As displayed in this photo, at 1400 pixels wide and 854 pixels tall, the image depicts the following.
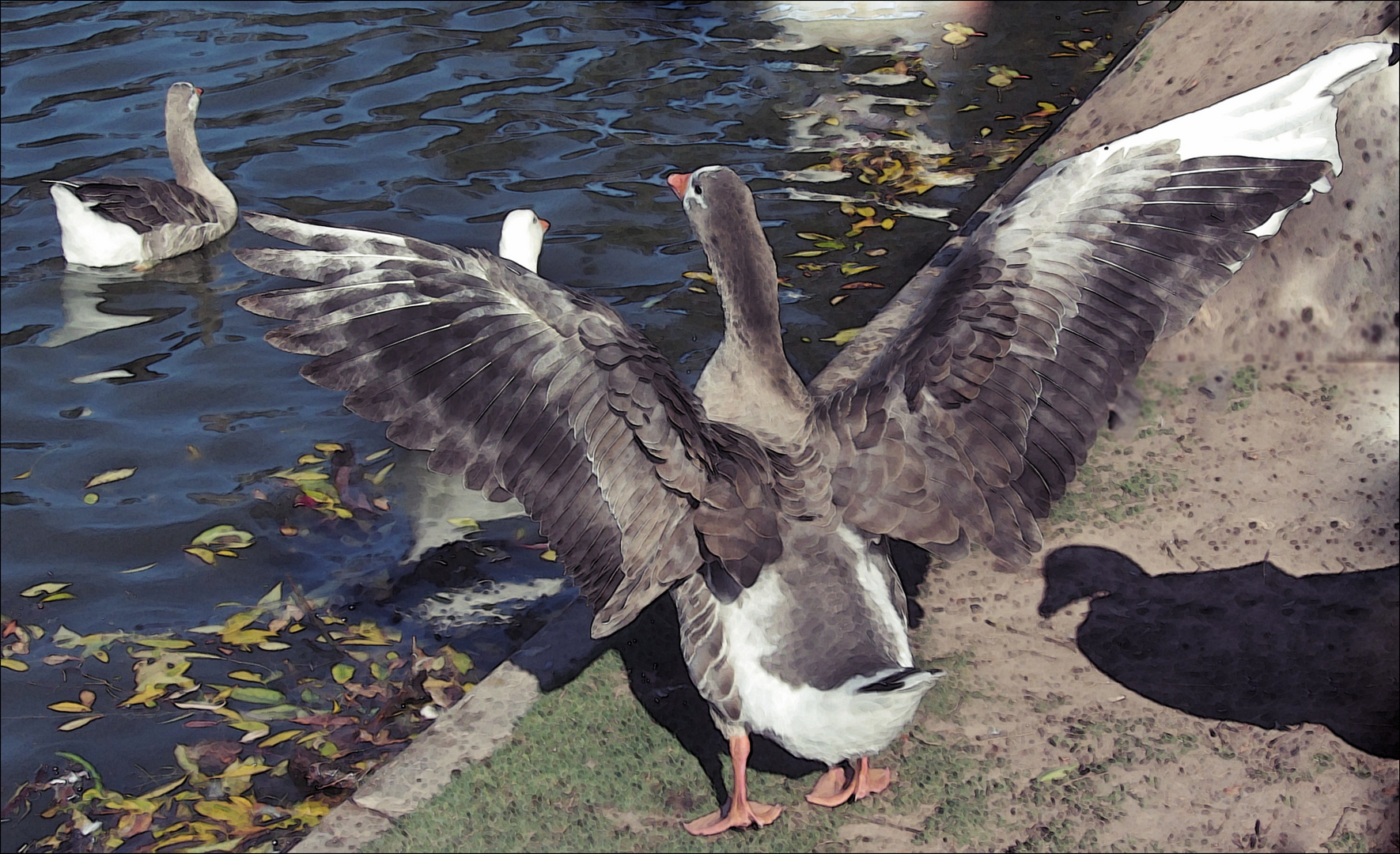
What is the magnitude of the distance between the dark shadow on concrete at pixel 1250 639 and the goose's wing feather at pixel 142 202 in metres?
6.78

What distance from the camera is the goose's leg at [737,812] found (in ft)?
12.7

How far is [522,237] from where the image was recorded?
8.10m

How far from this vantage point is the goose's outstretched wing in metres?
3.77

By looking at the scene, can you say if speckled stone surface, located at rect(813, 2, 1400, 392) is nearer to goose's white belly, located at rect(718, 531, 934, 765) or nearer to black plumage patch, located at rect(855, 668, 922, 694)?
goose's white belly, located at rect(718, 531, 934, 765)

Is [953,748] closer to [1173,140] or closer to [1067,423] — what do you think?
[1067,423]

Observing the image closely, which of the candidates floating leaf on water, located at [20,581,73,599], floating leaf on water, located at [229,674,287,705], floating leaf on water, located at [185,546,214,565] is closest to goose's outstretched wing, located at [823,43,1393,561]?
floating leaf on water, located at [229,674,287,705]

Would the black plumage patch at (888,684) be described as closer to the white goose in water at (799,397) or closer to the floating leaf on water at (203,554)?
the white goose in water at (799,397)

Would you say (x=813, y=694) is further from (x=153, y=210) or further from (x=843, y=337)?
(x=153, y=210)

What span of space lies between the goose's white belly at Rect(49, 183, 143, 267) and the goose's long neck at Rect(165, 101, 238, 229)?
0.71 m

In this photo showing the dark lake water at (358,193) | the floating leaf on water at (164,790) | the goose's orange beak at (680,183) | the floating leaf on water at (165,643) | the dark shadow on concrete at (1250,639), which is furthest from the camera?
the dark lake water at (358,193)

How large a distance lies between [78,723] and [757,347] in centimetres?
343

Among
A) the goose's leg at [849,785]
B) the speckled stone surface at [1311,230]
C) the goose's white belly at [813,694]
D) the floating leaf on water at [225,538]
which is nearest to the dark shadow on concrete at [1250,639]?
the goose's leg at [849,785]

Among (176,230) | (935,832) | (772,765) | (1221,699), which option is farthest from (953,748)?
(176,230)

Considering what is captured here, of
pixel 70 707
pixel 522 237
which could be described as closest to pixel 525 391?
pixel 70 707
